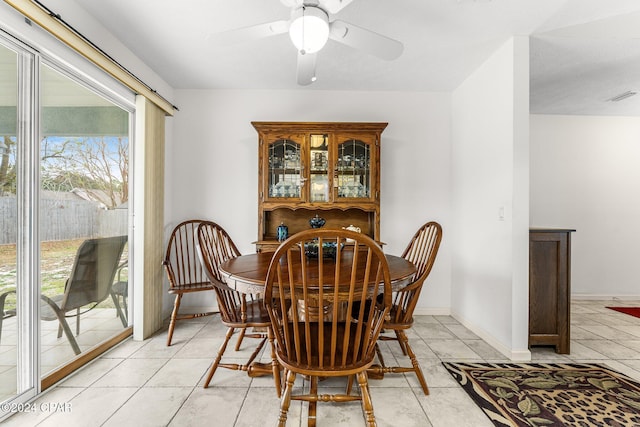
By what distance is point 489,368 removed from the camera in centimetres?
209

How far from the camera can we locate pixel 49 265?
6.06 ft

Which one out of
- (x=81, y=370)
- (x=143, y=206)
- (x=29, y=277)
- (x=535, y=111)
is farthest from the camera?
(x=535, y=111)

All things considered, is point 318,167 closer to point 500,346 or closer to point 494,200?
point 494,200

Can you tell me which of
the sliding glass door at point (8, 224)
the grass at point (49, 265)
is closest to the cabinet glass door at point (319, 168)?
the grass at point (49, 265)

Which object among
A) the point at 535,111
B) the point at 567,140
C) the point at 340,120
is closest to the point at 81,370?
the point at 340,120

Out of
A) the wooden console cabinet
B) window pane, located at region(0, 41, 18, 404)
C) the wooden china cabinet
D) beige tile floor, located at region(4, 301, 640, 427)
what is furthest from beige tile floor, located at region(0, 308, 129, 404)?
the wooden console cabinet

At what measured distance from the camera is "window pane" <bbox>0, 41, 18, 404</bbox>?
61.1 inches

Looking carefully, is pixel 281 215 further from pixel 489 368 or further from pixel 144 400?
pixel 489 368

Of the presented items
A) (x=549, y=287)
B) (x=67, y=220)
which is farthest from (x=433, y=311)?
(x=67, y=220)

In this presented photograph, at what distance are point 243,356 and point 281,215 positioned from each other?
1509 millimetres

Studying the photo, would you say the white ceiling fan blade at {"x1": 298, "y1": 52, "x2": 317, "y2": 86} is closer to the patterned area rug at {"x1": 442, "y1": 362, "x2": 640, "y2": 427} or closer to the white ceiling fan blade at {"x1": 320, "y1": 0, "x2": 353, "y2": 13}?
the white ceiling fan blade at {"x1": 320, "y1": 0, "x2": 353, "y2": 13}

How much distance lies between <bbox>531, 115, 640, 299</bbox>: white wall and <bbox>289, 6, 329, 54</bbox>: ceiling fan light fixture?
12.1 feet

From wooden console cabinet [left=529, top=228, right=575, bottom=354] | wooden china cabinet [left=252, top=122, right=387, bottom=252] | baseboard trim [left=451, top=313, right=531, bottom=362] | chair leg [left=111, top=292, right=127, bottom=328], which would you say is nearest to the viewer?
baseboard trim [left=451, top=313, right=531, bottom=362]

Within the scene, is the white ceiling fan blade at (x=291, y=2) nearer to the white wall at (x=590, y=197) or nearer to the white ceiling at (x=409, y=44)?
the white ceiling at (x=409, y=44)
